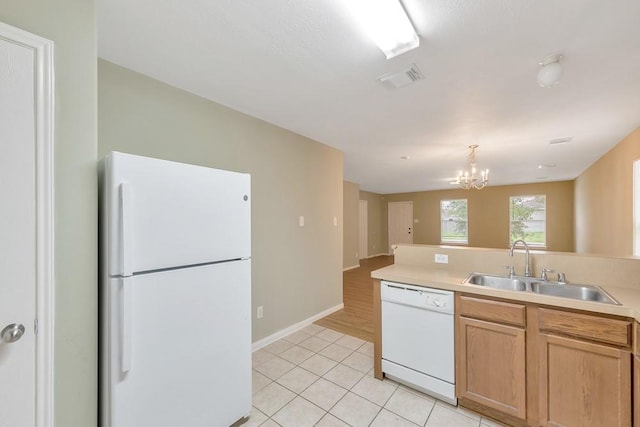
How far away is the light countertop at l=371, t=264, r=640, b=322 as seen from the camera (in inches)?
53.3

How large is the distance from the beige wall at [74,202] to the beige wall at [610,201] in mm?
5056

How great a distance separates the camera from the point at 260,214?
2727 millimetres

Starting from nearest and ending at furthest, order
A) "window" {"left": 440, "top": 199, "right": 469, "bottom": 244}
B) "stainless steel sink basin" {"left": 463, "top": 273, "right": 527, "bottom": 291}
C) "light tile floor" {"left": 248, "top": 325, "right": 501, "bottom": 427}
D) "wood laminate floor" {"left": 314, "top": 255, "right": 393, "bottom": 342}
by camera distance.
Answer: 1. "light tile floor" {"left": 248, "top": 325, "right": 501, "bottom": 427}
2. "stainless steel sink basin" {"left": 463, "top": 273, "right": 527, "bottom": 291}
3. "wood laminate floor" {"left": 314, "top": 255, "right": 393, "bottom": 342}
4. "window" {"left": 440, "top": 199, "right": 469, "bottom": 244}

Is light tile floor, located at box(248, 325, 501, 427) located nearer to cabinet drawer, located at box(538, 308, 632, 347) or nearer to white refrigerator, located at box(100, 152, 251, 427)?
white refrigerator, located at box(100, 152, 251, 427)

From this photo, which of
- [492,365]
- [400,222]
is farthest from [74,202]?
[400,222]

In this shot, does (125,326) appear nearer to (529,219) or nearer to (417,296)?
(417,296)

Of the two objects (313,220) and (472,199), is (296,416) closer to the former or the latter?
(313,220)

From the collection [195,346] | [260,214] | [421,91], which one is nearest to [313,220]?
[260,214]

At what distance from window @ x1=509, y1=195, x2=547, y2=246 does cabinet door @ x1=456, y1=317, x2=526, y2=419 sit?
7.70 metres

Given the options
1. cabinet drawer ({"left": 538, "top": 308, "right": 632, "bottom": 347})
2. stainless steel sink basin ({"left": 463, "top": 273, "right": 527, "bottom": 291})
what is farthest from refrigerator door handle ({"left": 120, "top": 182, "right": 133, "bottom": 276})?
cabinet drawer ({"left": 538, "top": 308, "right": 632, "bottom": 347})

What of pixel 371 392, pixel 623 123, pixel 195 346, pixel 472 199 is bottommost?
pixel 371 392

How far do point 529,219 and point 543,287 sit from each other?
7533 mm

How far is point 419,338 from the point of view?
6.39 feet

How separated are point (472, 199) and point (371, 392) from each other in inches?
322
